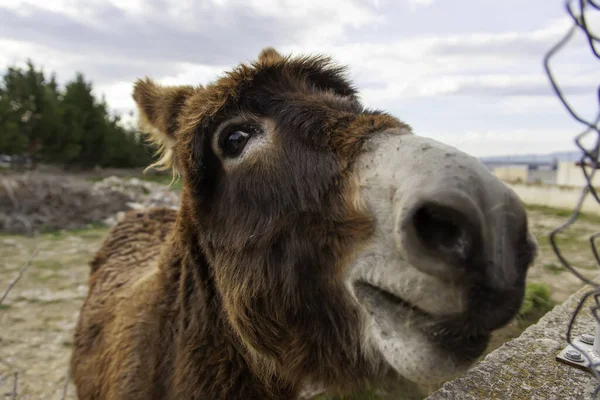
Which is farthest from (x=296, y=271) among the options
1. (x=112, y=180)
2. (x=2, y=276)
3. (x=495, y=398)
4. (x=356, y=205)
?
(x=112, y=180)

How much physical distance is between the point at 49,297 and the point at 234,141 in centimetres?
569

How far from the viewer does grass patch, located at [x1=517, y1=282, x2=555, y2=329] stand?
4.63 metres

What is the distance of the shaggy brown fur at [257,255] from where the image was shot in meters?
1.41

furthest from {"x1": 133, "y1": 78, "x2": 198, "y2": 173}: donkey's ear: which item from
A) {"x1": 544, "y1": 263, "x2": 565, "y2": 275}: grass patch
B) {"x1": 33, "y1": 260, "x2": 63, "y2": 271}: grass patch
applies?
{"x1": 544, "y1": 263, "x2": 565, "y2": 275}: grass patch

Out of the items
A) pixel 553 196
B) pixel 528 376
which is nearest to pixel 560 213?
pixel 553 196

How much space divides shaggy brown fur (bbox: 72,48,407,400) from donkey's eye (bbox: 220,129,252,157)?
5 cm

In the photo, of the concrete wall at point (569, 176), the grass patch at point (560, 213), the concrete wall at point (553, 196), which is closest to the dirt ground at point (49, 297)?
the grass patch at point (560, 213)

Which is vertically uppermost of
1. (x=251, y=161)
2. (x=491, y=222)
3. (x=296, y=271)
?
(x=251, y=161)

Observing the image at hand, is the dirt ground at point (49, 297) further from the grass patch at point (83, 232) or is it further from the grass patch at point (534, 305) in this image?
the grass patch at point (534, 305)

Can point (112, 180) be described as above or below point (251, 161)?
below

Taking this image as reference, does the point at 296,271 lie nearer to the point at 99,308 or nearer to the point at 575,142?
the point at 575,142

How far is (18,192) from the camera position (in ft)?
34.8

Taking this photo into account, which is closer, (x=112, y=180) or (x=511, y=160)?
(x=511, y=160)

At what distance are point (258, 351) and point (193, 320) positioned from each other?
45 centimetres
